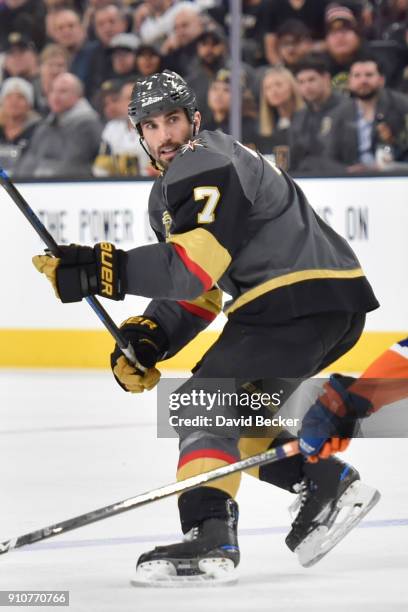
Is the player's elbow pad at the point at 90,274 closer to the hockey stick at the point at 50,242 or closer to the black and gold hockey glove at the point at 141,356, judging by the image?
the hockey stick at the point at 50,242

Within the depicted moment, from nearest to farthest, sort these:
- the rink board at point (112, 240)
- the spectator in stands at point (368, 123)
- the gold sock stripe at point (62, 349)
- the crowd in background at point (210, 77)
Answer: the rink board at point (112, 240) < the gold sock stripe at point (62, 349) < the spectator in stands at point (368, 123) < the crowd in background at point (210, 77)

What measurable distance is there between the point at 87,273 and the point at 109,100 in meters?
4.98

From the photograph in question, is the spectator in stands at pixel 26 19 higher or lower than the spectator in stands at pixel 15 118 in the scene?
higher

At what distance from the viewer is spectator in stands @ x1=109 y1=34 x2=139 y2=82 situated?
7.69 meters

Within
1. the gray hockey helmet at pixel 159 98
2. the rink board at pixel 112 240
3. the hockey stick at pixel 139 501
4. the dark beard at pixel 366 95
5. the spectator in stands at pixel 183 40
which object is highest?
the gray hockey helmet at pixel 159 98

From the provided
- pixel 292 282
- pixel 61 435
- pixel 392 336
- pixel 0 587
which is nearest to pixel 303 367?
pixel 292 282

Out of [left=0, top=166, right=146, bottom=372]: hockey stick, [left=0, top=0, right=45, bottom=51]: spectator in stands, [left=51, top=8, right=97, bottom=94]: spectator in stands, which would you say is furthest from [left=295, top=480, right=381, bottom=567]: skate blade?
[left=0, top=0, right=45, bottom=51]: spectator in stands

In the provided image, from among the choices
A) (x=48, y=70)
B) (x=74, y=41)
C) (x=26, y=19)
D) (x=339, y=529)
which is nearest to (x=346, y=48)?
(x=74, y=41)

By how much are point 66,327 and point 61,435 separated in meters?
2.01

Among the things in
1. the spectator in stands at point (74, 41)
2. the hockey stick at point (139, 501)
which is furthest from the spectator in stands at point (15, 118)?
the hockey stick at point (139, 501)

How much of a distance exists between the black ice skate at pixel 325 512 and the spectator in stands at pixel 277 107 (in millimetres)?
4223

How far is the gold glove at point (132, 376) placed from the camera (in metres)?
3.00

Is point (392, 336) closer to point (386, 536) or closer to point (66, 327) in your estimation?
point (66, 327)

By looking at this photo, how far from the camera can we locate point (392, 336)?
628 cm
